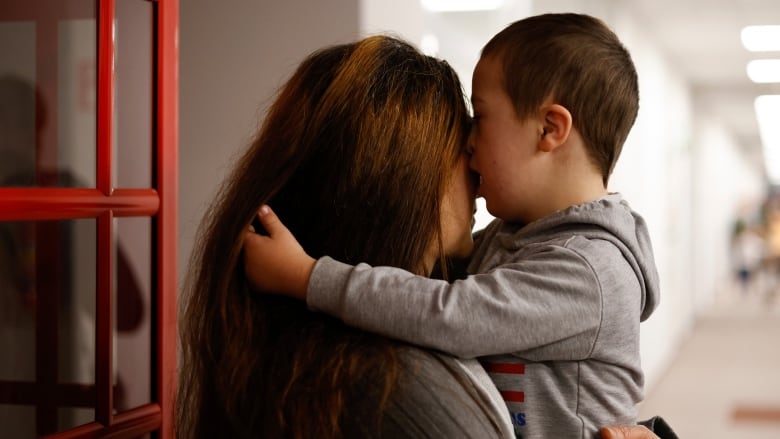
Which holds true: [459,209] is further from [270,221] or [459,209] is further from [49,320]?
[49,320]

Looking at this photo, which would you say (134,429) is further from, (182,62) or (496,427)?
(182,62)

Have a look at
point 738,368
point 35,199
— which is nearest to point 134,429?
point 35,199

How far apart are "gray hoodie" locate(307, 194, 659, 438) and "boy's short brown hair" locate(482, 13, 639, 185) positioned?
0.13 m

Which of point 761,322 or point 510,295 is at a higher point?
point 510,295

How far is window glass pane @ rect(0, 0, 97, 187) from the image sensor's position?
69.2 inches

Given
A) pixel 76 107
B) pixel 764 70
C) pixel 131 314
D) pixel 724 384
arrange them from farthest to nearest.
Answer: pixel 764 70 → pixel 724 384 → pixel 131 314 → pixel 76 107

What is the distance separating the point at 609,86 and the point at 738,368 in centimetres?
947

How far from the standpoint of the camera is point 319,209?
1331 mm

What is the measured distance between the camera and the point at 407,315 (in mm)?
1271

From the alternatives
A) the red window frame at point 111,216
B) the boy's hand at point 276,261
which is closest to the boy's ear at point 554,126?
the boy's hand at point 276,261

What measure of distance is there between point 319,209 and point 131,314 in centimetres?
92

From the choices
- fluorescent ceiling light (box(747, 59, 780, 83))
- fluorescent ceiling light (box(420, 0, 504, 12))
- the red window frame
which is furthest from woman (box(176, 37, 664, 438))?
fluorescent ceiling light (box(747, 59, 780, 83))

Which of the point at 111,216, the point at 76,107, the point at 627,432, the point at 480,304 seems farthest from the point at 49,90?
the point at 627,432

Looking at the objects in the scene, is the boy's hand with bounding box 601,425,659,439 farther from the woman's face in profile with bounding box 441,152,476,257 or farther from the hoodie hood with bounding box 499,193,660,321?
the woman's face in profile with bounding box 441,152,476,257
